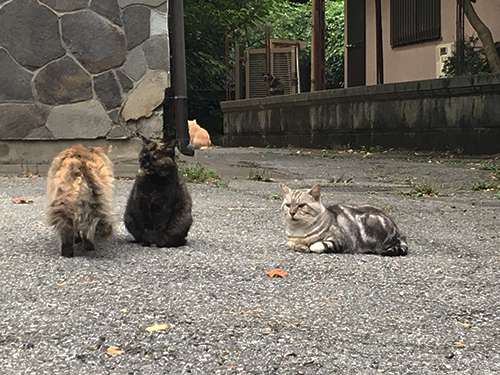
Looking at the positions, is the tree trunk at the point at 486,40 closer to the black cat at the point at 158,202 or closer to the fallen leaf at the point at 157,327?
the black cat at the point at 158,202

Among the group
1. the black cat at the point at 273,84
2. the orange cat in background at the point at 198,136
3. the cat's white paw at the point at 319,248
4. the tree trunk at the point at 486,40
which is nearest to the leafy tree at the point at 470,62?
the tree trunk at the point at 486,40

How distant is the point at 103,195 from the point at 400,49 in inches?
488

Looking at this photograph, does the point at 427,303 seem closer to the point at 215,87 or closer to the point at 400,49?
the point at 400,49

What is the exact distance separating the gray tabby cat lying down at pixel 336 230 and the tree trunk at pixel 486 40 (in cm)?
759

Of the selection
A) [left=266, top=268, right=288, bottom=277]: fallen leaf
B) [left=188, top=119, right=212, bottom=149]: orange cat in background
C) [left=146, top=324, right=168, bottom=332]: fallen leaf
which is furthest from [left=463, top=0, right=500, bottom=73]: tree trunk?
[left=146, top=324, right=168, bottom=332]: fallen leaf

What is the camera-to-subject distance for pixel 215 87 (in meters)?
19.8

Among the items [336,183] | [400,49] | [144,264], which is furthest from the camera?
[400,49]

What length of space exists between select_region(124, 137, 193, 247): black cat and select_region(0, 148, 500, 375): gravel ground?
0.36 ft

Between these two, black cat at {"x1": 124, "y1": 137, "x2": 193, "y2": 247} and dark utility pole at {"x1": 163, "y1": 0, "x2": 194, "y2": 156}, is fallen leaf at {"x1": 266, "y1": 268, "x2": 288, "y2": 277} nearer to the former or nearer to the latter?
black cat at {"x1": 124, "y1": 137, "x2": 193, "y2": 247}

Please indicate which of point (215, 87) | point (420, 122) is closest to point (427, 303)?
point (420, 122)

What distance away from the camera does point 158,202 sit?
4133 millimetres

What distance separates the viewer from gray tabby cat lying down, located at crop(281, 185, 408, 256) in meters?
4.27

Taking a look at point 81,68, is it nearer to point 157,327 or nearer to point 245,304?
point 245,304

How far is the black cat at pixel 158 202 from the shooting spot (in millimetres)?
4117
